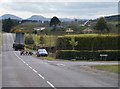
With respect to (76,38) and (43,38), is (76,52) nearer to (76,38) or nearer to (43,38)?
(76,38)

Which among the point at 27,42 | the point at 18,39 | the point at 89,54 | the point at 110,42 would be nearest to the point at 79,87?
the point at 89,54

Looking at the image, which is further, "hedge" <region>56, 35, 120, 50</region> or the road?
"hedge" <region>56, 35, 120, 50</region>

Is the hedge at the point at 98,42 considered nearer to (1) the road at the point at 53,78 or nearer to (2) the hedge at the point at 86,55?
(2) the hedge at the point at 86,55

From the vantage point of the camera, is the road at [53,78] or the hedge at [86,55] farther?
the hedge at [86,55]

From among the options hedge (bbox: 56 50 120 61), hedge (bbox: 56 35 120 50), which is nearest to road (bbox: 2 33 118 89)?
hedge (bbox: 56 50 120 61)

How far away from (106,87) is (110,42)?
48291mm

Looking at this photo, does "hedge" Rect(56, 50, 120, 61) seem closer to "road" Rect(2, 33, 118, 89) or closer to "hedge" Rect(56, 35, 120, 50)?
"hedge" Rect(56, 35, 120, 50)

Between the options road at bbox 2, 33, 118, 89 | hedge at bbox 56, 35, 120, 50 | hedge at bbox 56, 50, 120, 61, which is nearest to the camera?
road at bbox 2, 33, 118, 89

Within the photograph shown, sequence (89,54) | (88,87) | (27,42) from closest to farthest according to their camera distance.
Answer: (88,87) < (89,54) < (27,42)

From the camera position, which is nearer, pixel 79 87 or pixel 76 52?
pixel 79 87

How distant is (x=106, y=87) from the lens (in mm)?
17188

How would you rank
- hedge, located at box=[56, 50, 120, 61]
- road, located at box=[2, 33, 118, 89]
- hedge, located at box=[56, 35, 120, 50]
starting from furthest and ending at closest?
hedge, located at box=[56, 35, 120, 50]
hedge, located at box=[56, 50, 120, 61]
road, located at box=[2, 33, 118, 89]

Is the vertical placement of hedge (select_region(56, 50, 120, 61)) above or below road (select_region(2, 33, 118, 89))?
below

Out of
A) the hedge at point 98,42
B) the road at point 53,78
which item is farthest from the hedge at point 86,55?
the road at point 53,78
